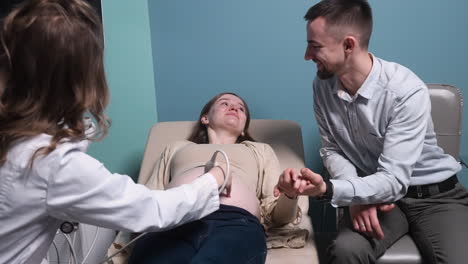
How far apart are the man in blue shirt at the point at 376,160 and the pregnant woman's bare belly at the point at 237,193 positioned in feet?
0.40

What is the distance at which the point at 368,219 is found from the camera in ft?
5.39

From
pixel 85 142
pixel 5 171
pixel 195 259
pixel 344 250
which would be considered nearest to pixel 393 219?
pixel 344 250

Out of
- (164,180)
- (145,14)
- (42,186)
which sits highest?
(145,14)

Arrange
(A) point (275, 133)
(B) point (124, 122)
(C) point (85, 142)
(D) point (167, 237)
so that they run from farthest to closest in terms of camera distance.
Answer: (B) point (124, 122) → (A) point (275, 133) → (D) point (167, 237) → (C) point (85, 142)

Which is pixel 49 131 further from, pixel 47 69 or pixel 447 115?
pixel 447 115

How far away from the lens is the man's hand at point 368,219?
5.32 feet

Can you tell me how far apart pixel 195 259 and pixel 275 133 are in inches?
43.5

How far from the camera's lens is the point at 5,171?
3.26 feet

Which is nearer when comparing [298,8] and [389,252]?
[389,252]

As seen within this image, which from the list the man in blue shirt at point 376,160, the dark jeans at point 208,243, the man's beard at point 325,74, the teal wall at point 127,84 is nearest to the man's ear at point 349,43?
the man in blue shirt at point 376,160

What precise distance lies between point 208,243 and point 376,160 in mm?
804

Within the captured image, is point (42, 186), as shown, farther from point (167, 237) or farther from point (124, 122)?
point (124, 122)

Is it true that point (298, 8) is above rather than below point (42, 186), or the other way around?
above

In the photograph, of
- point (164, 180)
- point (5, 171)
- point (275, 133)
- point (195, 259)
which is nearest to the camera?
point (5, 171)
